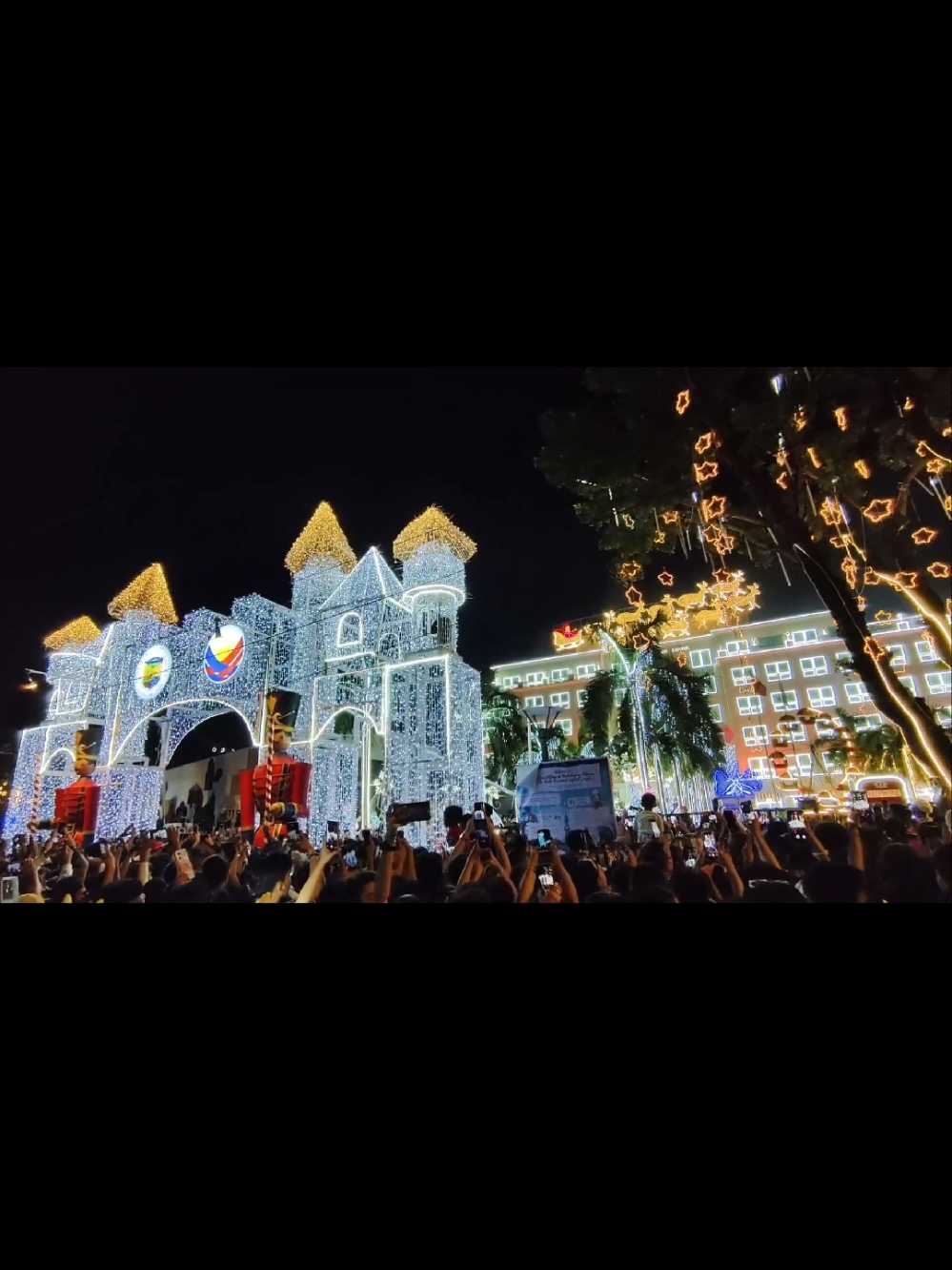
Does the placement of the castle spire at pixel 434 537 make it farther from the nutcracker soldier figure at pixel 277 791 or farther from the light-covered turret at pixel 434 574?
the nutcracker soldier figure at pixel 277 791

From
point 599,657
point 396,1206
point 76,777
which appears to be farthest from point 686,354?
point 599,657

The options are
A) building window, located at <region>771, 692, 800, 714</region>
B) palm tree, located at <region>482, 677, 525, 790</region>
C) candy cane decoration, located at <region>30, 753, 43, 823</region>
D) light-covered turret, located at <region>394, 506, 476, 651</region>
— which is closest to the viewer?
light-covered turret, located at <region>394, 506, 476, 651</region>

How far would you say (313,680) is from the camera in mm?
14125

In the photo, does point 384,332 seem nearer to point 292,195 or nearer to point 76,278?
point 292,195

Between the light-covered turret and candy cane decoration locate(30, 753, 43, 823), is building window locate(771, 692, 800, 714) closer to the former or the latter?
the light-covered turret

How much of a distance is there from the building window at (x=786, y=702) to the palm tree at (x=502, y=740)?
18188mm

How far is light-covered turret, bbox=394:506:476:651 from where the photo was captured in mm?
12938

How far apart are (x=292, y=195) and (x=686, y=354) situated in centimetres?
271

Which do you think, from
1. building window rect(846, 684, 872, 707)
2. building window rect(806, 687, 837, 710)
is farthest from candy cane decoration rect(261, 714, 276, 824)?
building window rect(846, 684, 872, 707)

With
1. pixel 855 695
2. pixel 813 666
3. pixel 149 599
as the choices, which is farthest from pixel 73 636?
pixel 855 695

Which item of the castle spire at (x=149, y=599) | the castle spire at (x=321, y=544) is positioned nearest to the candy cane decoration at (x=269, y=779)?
the castle spire at (x=321, y=544)

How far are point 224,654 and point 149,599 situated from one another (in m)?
3.83

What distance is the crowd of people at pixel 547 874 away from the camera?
354cm

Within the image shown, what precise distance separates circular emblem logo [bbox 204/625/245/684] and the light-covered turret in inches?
182
